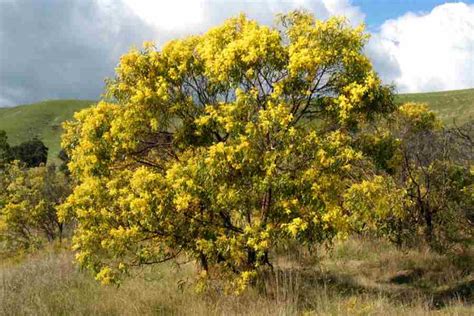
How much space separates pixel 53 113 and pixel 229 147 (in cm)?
14126

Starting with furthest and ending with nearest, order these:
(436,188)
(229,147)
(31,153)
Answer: (31,153)
(436,188)
(229,147)

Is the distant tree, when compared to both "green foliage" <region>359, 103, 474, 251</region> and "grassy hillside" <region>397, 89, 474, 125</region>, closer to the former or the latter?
"grassy hillside" <region>397, 89, 474, 125</region>

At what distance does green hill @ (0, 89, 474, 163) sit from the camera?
297ft

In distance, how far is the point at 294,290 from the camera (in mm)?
9547

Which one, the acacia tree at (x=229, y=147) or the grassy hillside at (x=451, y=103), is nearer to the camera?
the acacia tree at (x=229, y=147)

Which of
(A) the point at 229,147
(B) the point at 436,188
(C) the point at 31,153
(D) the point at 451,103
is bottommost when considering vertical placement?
(B) the point at 436,188

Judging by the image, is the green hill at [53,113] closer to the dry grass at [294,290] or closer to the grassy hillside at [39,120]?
the grassy hillside at [39,120]

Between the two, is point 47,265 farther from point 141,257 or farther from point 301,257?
point 301,257

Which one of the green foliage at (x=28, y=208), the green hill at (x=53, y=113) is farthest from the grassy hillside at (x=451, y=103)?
the green foliage at (x=28, y=208)

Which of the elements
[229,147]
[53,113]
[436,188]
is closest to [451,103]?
[436,188]

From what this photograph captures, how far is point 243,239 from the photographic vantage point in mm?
8250

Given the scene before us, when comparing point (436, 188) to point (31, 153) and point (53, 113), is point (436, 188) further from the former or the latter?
point (53, 113)

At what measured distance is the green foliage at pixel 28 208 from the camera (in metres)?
19.2

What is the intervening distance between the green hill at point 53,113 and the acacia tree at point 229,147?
244 ft
